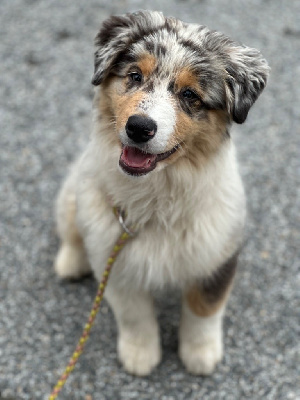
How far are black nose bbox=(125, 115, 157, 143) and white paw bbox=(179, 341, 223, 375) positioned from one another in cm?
154

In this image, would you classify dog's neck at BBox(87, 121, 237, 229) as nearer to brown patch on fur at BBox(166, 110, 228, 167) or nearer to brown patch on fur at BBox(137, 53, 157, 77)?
brown patch on fur at BBox(166, 110, 228, 167)

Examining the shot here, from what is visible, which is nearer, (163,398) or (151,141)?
(151,141)

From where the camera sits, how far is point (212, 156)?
276 centimetres

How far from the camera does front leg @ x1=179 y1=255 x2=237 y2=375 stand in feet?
10.3

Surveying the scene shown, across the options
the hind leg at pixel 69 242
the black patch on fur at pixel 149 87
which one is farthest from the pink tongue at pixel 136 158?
the hind leg at pixel 69 242

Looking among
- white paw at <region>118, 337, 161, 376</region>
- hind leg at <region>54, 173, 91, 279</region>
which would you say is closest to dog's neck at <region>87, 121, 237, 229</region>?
hind leg at <region>54, 173, 91, 279</region>

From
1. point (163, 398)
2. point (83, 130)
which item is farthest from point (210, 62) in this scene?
point (83, 130)

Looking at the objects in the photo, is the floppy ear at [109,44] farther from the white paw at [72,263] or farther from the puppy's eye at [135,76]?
the white paw at [72,263]

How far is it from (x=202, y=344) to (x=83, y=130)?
8.01ft

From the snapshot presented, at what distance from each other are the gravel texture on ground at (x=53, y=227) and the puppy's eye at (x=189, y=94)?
5.57 ft

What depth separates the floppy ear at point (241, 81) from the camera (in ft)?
8.54

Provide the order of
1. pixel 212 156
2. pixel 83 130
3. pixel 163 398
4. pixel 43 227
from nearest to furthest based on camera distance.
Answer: pixel 212 156 < pixel 163 398 < pixel 43 227 < pixel 83 130

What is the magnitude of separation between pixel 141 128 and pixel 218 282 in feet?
3.71

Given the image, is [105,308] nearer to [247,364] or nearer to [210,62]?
[247,364]
